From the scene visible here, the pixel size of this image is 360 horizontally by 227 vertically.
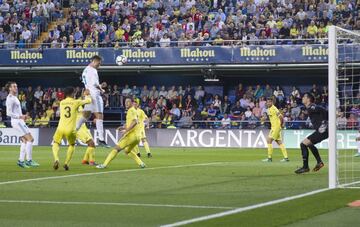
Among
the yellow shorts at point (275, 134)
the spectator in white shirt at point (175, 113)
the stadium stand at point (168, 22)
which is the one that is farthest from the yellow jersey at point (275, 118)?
the spectator in white shirt at point (175, 113)

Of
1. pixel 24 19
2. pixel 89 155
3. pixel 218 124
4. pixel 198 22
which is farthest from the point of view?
pixel 24 19

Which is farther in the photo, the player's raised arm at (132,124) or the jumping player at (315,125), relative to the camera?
the player's raised arm at (132,124)

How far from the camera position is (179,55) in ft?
139

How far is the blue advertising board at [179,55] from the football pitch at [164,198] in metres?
20.6

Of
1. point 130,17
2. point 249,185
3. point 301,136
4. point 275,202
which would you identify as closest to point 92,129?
point 130,17

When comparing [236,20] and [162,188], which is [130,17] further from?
[162,188]

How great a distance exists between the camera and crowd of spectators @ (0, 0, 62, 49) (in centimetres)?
4622

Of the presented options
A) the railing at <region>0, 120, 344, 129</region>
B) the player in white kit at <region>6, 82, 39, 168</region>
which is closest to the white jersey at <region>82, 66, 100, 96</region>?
the player in white kit at <region>6, 82, 39, 168</region>

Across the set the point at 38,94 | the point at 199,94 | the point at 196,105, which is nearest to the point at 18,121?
the point at 196,105

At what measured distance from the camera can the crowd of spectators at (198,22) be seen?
1614 inches

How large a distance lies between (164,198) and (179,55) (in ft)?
97.0

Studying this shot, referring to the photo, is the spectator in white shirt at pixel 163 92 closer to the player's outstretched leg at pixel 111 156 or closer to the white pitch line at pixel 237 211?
the player's outstretched leg at pixel 111 156

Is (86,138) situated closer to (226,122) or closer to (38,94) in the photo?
(226,122)

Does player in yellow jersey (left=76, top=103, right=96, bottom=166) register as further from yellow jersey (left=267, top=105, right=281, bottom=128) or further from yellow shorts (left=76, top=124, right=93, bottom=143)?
yellow jersey (left=267, top=105, right=281, bottom=128)
